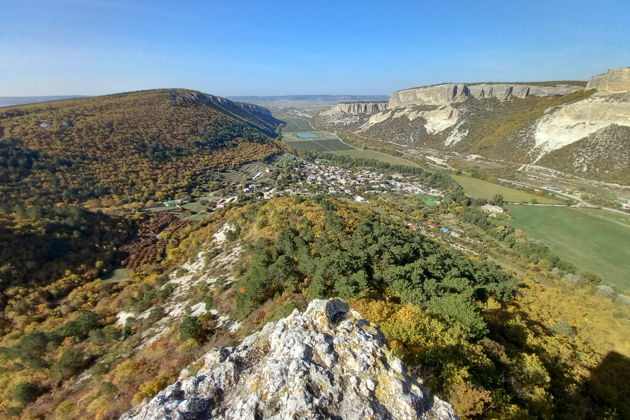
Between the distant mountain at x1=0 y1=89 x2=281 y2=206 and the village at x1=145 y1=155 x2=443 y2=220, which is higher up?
the distant mountain at x1=0 y1=89 x2=281 y2=206

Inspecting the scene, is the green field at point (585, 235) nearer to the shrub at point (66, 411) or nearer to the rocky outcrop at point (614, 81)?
the shrub at point (66, 411)

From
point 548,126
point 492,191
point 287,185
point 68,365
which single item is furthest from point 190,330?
point 548,126

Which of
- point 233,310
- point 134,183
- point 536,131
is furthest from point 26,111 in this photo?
point 536,131

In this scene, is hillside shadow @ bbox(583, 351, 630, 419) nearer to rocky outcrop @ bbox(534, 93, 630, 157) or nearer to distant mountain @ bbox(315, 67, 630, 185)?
distant mountain @ bbox(315, 67, 630, 185)

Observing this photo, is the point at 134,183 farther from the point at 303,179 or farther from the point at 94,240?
the point at 303,179

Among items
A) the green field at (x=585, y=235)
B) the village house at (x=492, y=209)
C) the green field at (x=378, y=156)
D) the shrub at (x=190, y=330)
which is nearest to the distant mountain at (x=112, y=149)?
the green field at (x=378, y=156)

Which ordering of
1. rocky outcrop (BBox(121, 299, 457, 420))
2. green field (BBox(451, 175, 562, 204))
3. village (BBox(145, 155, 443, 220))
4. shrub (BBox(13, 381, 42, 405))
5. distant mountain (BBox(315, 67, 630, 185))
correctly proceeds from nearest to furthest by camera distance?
rocky outcrop (BBox(121, 299, 457, 420))
shrub (BBox(13, 381, 42, 405))
village (BBox(145, 155, 443, 220))
green field (BBox(451, 175, 562, 204))
distant mountain (BBox(315, 67, 630, 185))

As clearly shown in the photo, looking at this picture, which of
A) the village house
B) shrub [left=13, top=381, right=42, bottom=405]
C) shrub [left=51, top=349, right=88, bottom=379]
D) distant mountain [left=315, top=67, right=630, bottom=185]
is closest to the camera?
shrub [left=13, top=381, right=42, bottom=405]

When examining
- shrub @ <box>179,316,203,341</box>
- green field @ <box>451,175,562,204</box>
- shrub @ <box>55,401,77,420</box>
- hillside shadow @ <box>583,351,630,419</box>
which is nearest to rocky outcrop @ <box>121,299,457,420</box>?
shrub @ <box>55,401,77,420</box>

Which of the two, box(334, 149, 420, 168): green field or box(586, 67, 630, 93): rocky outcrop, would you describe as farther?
box(334, 149, 420, 168): green field
